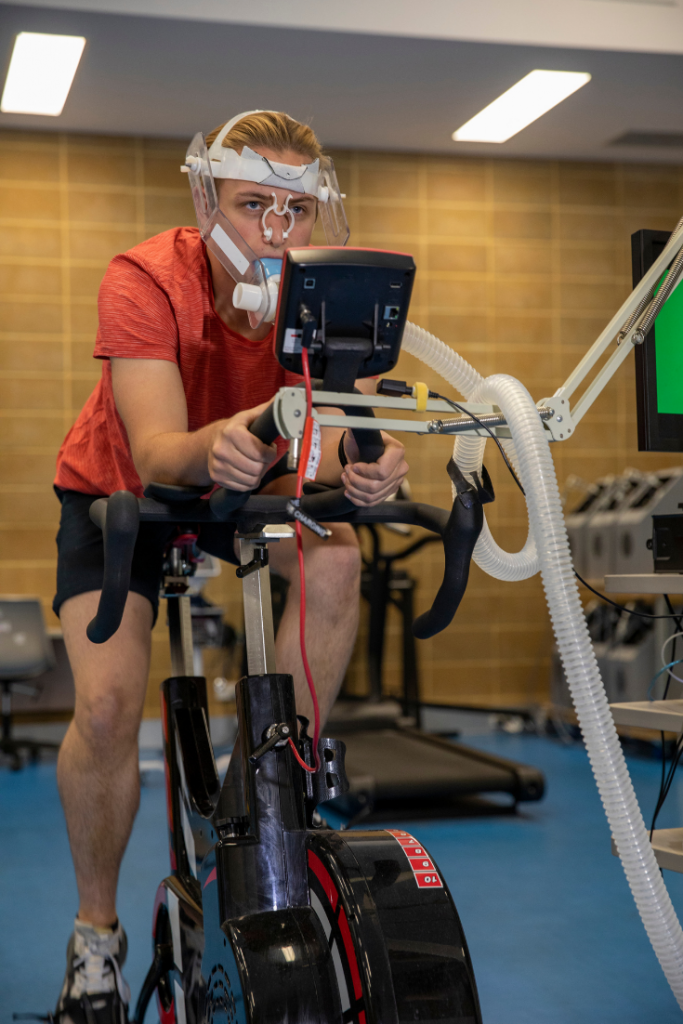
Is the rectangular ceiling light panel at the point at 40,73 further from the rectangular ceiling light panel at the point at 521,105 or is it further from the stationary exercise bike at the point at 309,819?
the stationary exercise bike at the point at 309,819

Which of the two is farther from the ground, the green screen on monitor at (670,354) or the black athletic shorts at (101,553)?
the green screen on monitor at (670,354)

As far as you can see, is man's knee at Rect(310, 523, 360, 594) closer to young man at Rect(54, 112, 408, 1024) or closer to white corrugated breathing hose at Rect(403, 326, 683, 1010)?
young man at Rect(54, 112, 408, 1024)

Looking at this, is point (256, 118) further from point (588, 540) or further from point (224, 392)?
point (588, 540)

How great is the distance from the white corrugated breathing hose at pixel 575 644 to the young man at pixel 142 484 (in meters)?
0.40

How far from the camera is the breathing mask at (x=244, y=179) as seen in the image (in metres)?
1.25

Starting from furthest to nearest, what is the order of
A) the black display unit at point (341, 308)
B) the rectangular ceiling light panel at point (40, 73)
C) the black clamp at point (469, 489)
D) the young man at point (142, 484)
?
the rectangular ceiling light panel at point (40, 73) → the young man at point (142, 484) → the black clamp at point (469, 489) → the black display unit at point (341, 308)

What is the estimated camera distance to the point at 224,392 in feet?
5.20

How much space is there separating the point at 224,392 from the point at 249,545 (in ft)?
1.62

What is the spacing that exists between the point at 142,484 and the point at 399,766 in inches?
90.6

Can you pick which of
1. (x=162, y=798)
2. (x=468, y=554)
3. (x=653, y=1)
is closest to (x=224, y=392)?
(x=468, y=554)

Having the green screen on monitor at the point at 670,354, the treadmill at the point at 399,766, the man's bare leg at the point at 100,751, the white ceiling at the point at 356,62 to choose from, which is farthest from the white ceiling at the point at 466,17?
the man's bare leg at the point at 100,751

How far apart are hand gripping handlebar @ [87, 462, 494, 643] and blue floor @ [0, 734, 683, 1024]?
112cm

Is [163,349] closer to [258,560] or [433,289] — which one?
[258,560]

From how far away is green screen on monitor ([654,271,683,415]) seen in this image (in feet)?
4.89
